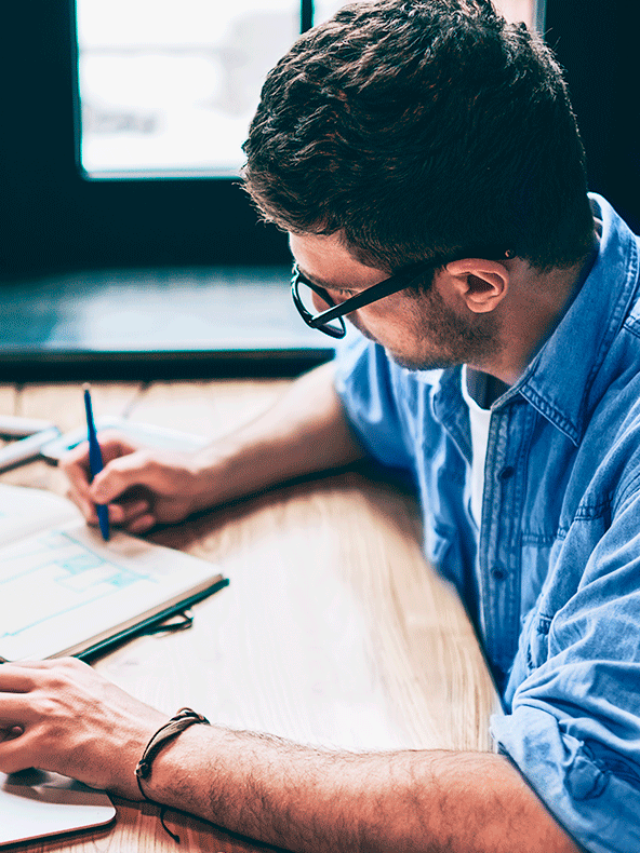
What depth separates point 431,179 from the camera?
30.5 inches

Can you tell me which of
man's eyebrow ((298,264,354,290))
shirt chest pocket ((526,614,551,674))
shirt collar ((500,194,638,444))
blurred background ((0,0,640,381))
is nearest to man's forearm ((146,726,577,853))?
shirt chest pocket ((526,614,551,674))

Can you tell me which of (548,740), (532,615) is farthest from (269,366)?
(548,740)

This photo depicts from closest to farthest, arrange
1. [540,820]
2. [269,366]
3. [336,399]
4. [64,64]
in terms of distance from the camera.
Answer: [540,820], [336,399], [269,366], [64,64]

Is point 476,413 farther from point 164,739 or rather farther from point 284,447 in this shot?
point 164,739

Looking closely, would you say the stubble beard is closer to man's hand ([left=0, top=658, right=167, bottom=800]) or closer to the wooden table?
the wooden table

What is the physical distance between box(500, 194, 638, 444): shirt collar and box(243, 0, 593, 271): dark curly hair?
5 cm

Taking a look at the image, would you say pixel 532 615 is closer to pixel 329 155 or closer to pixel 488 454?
pixel 488 454

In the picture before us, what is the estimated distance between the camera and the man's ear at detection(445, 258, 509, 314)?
0.83m

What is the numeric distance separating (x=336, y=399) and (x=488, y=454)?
0.43 m

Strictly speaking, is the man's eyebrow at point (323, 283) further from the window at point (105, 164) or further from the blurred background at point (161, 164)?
the window at point (105, 164)

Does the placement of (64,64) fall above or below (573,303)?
above

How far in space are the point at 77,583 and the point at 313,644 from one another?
27cm

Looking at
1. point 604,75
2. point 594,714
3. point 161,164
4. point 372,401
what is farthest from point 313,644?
point 161,164

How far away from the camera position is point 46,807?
67 cm
